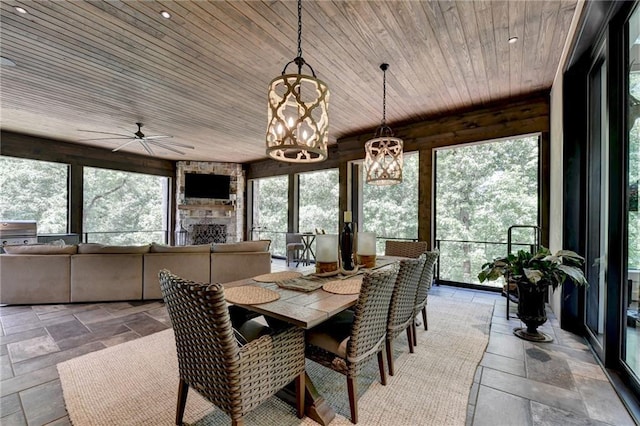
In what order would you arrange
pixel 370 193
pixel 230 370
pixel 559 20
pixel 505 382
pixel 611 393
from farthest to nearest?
1. pixel 370 193
2. pixel 559 20
3. pixel 505 382
4. pixel 611 393
5. pixel 230 370

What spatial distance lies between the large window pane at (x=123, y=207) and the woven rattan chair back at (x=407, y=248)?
6.82m

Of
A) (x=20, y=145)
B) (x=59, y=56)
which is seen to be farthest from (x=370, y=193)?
(x=20, y=145)

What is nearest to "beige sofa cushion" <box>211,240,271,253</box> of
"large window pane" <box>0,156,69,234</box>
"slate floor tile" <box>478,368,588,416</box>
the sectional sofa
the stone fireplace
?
the sectional sofa

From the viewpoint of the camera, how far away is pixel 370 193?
19.4 feet

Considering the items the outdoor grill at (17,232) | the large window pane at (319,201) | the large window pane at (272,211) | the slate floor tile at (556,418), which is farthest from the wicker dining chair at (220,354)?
the large window pane at (272,211)

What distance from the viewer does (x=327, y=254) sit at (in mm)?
2260

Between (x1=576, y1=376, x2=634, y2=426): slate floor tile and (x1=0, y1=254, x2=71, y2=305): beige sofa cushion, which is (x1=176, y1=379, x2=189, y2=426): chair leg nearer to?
(x1=576, y1=376, x2=634, y2=426): slate floor tile

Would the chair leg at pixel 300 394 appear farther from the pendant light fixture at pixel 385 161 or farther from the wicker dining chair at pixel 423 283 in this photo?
the pendant light fixture at pixel 385 161

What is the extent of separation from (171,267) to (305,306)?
301 cm

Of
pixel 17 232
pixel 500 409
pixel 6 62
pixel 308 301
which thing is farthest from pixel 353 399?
pixel 17 232

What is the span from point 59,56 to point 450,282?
19.6 ft

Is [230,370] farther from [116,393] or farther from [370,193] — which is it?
[370,193]

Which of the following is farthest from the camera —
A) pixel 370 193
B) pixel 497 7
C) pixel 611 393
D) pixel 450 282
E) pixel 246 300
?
pixel 370 193

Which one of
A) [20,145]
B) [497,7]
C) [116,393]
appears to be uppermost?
[497,7]
